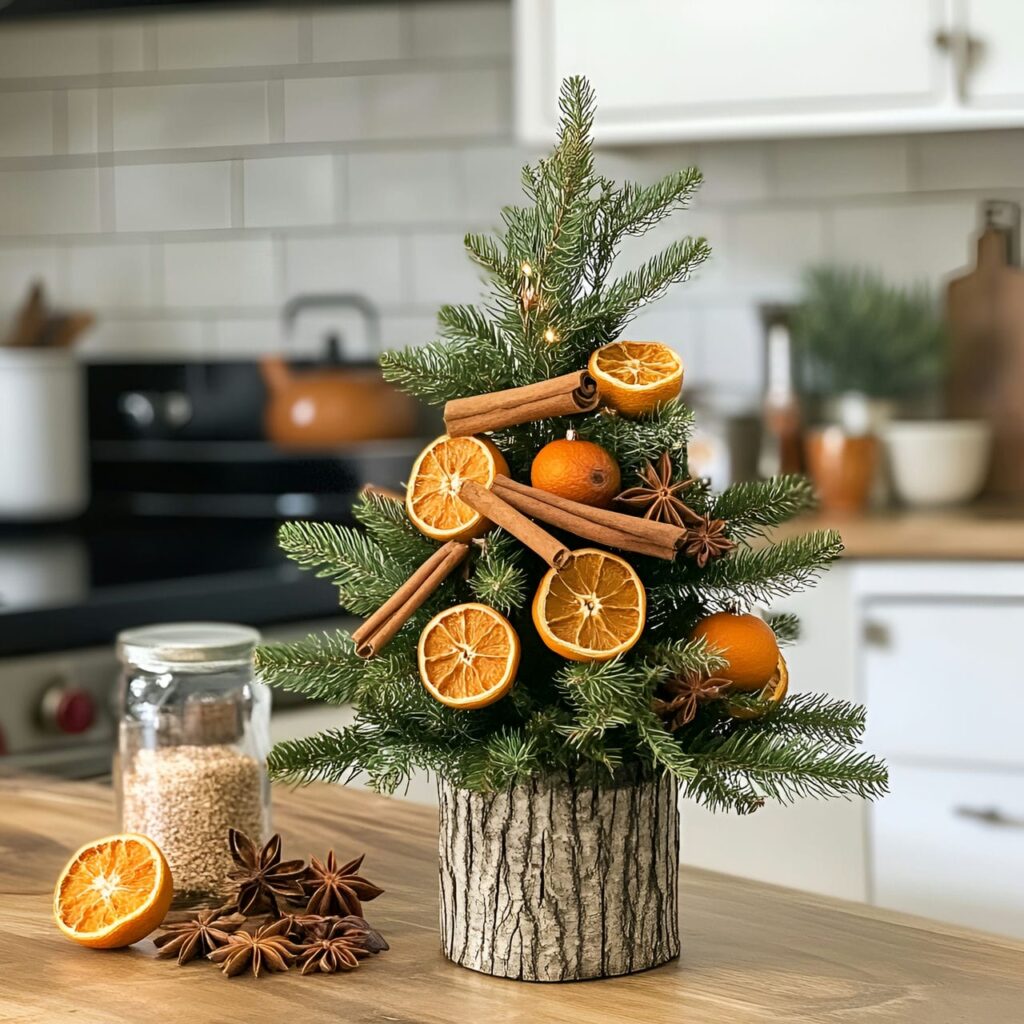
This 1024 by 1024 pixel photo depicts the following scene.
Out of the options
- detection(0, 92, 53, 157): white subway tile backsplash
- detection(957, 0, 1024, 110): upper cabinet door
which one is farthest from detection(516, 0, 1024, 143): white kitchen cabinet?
detection(0, 92, 53, 157): white subway tile backsplash

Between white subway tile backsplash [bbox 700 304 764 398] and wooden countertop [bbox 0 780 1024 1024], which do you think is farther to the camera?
white subway tile backsplash [bbox 700 304 764 398]

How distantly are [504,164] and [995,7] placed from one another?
89 cm

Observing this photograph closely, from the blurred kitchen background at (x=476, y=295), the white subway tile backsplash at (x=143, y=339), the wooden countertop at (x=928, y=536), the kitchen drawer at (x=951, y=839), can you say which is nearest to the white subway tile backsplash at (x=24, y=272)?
the blurred kitchen background at (x=476, y=295)

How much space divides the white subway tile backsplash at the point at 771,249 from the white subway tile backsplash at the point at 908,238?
0.15 feet

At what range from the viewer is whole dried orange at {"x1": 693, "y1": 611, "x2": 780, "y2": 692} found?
0.73 meters

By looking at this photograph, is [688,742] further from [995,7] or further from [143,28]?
[143,28]

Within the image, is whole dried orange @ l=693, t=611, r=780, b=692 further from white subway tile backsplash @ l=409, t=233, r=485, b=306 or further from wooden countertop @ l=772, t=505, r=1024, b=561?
white subway tile backsplash @ l=409, t=233, r=485, b=306

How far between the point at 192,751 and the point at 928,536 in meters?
1.45

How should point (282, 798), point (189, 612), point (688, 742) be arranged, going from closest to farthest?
1. point (688, 742)
2. point (282, 798)
3. point (189, 612)

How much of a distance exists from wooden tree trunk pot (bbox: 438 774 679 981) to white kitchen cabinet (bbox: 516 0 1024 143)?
5.79 feet

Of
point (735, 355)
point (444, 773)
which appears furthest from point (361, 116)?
point (444, 773)

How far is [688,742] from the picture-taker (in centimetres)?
74

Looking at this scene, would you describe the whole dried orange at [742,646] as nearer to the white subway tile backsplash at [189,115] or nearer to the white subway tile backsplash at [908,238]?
the white subway tile backsplash at [908,238]

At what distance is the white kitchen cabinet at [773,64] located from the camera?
2270 mm
